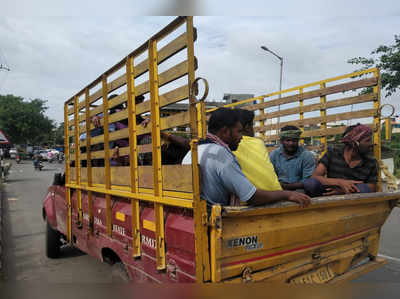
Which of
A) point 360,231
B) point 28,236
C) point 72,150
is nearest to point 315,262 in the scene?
point 360,231

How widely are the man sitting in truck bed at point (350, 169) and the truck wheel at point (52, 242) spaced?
3.38 m

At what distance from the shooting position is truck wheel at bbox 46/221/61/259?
14.9 ft

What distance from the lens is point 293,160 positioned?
3918 millimetres

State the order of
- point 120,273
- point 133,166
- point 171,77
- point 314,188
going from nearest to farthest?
point 171,77 < point 133,166 < point 120,273 < point 314,188

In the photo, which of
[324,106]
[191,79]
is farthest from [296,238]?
[324,106]

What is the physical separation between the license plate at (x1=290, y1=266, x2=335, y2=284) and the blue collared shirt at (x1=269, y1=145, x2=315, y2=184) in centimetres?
143

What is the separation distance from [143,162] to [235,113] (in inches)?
33.6

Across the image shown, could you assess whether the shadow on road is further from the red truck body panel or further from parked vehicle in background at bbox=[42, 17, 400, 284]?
parked vehicle in background at bbox=[42, 17, 400, 284]

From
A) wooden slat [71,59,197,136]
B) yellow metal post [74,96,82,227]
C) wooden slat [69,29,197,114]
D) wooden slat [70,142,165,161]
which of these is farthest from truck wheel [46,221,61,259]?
wooden slat [71,59,197,136]

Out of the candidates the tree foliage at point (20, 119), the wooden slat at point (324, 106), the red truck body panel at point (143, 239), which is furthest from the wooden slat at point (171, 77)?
the tree foliage at point (20, 119)

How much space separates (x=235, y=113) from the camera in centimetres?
221

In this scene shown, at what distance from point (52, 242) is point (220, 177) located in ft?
11.6

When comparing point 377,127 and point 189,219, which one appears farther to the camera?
point 377,127

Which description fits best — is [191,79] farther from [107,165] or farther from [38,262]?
[38,262]
